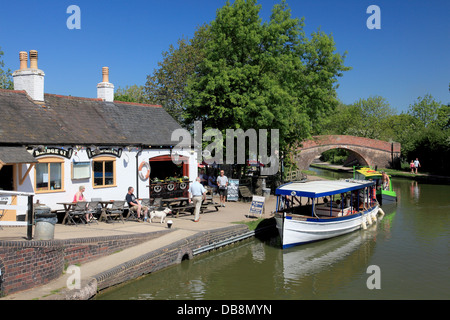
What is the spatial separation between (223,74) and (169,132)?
4.81m

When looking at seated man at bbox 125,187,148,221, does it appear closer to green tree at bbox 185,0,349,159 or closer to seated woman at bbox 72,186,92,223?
seated woman at bbox 72,186,92,223

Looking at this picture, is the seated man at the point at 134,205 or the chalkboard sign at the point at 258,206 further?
the chalkboard sign at the point at 258,206

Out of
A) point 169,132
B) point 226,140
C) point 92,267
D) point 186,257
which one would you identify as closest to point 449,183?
point 226,140

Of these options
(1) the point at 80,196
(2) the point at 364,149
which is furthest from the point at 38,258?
(2) the point at 364,149

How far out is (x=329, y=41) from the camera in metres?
29.5

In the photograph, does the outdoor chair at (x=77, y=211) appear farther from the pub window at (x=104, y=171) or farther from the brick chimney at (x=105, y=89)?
the brick chimney at (x=105, y=89)

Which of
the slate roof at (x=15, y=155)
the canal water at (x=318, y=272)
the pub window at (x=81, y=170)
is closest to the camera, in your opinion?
the canal water at (x=318, y=272)

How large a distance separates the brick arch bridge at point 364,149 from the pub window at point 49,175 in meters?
36.7

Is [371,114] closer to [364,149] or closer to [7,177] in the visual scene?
[364,149]

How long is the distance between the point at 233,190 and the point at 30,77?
1158 centimetres

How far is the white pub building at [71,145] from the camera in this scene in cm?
1392

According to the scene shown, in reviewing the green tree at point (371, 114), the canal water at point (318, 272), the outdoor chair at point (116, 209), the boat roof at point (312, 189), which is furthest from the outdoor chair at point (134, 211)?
the green tree at point (371, 114)

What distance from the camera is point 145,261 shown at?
11734 mm

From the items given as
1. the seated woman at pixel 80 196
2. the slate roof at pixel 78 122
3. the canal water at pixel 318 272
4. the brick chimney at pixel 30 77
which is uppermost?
Answer: the brick chimney at pixel 30 77
